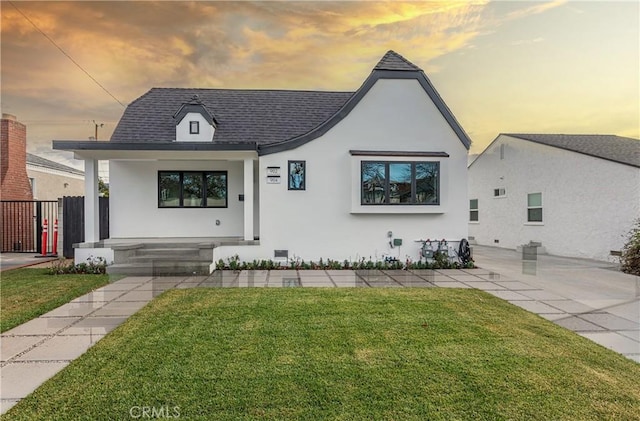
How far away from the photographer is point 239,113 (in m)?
12.3

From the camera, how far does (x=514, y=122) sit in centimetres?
1583

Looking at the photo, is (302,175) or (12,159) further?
(12,159)

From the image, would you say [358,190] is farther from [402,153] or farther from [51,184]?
[51,184]

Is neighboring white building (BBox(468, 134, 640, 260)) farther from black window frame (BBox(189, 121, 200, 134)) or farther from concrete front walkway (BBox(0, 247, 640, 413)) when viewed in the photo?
black window frame (BBox(189, 121, 200, 134))

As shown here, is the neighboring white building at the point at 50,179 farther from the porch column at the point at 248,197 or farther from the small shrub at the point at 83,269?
the porch column at the point at 248,197

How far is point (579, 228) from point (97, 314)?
14296 mm

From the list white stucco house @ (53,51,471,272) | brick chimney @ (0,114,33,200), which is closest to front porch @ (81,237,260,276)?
white stucco house @ (53,51,471,272)

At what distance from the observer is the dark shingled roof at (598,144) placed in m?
11.1

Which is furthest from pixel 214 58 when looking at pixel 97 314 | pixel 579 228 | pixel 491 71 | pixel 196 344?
pixel 579 228

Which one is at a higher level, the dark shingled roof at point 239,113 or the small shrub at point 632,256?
the dark shingled roof at point 239,113

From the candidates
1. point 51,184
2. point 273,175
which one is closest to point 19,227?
point 51,184

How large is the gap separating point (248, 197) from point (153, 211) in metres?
3.90

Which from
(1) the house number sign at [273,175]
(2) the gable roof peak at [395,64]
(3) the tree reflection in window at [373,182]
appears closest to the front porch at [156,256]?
(1) the house number sign at [273,175]

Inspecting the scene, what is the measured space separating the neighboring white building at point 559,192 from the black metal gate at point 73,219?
12.4 meters
